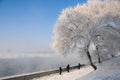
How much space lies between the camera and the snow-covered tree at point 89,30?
24.4 meters

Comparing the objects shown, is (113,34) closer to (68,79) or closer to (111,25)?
(111,25)

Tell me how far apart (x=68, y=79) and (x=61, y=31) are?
6718 millimetres

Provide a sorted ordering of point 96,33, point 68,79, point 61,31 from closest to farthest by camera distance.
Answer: point 68,79
point 96,33
point 61,31

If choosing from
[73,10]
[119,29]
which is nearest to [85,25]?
[73,10]

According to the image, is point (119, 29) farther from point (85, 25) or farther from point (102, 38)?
point (85, 25)

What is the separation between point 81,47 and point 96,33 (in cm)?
265

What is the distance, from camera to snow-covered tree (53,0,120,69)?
2442 centimetres

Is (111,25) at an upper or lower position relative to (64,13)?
lower

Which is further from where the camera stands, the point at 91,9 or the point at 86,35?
the point at 91,9

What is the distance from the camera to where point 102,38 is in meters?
24.8

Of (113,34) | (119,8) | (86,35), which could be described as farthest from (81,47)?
(119,8)

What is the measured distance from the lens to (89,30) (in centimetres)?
2403

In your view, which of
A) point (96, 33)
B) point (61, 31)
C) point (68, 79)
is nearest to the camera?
point (68, 79)

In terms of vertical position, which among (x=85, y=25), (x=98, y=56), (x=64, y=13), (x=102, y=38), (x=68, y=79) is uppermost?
(x=64, y=13)
